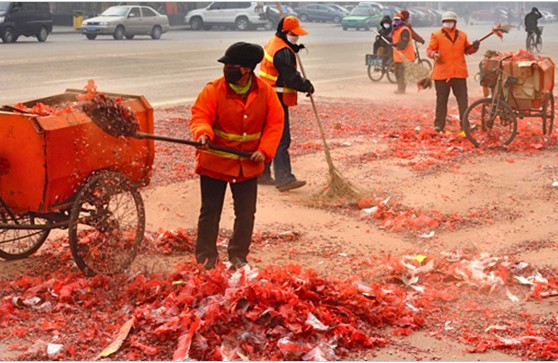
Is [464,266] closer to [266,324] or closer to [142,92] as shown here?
[266,324]

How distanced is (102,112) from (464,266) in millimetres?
3033

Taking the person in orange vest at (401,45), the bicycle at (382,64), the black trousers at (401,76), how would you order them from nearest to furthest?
the person in orange vest at (401,45), the black trousers at (401,76), the bicycle at (382,64)

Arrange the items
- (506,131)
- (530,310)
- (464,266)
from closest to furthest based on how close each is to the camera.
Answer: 1. (530,310)
2. (464,266)
3. (506,131)

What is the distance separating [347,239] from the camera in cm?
842

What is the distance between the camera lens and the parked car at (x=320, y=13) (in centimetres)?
6103

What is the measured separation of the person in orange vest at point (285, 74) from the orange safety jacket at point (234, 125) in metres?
2.90

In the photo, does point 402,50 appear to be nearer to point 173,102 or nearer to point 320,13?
point 173,102

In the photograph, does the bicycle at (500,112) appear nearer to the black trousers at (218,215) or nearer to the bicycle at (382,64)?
the black trousers at (218,215)

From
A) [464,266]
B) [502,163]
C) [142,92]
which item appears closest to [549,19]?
[142,92]

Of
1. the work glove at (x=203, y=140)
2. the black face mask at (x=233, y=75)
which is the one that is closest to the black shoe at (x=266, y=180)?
the black face mask at (x=233, y=75)

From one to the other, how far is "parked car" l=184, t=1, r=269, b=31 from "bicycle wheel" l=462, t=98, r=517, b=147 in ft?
117

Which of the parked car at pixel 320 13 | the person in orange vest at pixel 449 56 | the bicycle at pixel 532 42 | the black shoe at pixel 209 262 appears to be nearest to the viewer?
the black shoe at pixel 209 262

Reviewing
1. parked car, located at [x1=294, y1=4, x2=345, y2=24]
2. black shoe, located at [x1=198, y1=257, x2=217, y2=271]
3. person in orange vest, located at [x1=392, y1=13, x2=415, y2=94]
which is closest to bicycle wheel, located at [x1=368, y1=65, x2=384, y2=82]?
person in orange vest, located at [x1=392, y1=13, x2=415, y2=94]

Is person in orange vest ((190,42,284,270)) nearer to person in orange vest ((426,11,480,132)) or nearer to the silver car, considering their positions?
person in orange vest ((426,11,480,132))
